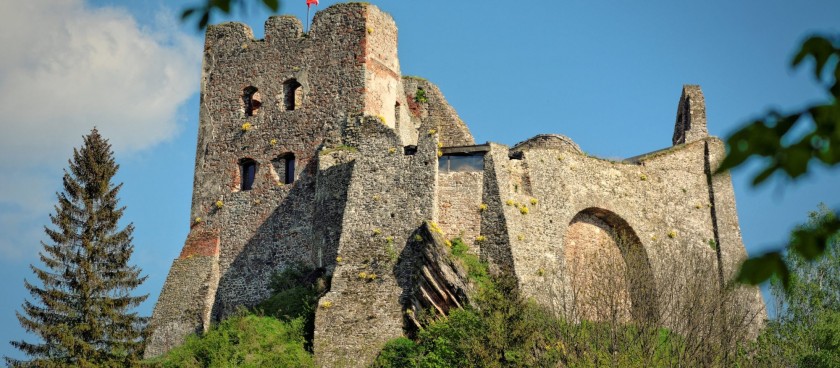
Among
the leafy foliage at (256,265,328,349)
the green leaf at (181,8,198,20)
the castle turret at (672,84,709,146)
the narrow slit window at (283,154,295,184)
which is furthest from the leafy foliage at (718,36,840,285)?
the castle turret at (672,84,709,146)

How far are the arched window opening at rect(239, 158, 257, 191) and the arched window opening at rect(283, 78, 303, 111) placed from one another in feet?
6.64

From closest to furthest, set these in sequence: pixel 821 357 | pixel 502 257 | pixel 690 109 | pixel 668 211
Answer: pixel 502 257, pixel 821 357, pixel 668 211, pixel 690 109

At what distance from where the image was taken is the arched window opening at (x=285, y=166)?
36.5m

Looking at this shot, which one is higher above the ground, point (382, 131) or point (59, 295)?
point (382, 131)

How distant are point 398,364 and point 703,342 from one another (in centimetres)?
765

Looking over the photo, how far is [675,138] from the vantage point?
40594mm

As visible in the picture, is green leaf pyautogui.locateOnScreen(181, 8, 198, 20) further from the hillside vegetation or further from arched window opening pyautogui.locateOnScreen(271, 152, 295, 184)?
arched window opening pyautogui.locateOnScreen(271, 152, 295, 184)

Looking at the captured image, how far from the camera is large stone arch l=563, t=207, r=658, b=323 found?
103 ft

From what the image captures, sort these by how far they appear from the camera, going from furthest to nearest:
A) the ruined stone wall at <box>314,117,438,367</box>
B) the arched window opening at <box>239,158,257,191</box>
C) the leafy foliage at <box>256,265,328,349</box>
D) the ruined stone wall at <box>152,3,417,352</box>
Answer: the arched window opening at <box>239,158,257,191</box> → the ruined stone wall at <box>152,3,417,352</box> → the leafy foliage at <box>256,265,328,349</box> → the ruined stone wall at <box>314,117,438,367</box>

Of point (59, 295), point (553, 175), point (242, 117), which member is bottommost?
point (59, 295)

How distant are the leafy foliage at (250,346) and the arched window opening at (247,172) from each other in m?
4.58

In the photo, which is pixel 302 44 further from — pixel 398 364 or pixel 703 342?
pixel 703 342

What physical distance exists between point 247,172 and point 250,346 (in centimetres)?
664

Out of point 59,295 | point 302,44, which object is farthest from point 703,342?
point 59,295
